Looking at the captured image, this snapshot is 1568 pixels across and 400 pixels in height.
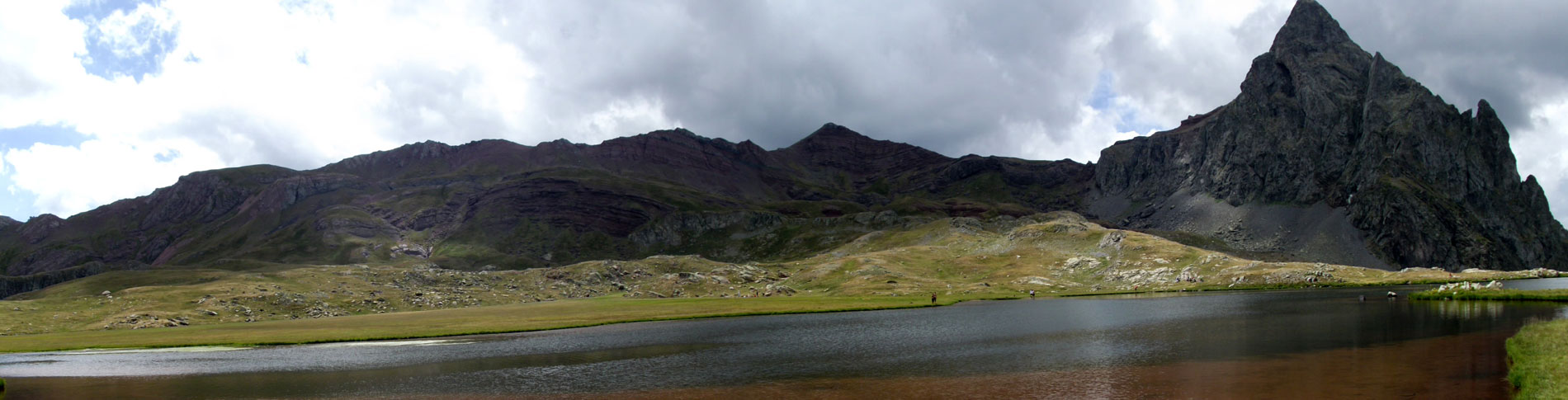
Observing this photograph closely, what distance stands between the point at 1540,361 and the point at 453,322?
117205mm

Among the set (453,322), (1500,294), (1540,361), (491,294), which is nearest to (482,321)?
(453,322)

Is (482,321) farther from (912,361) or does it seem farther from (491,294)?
(912,361)

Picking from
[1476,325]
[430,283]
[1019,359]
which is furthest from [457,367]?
[430,283]

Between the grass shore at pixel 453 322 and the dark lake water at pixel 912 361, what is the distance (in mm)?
9591

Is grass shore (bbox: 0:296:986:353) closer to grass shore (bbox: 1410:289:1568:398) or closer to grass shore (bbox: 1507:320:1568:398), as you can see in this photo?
grass shore (bbox: 1410:289:1568:398)

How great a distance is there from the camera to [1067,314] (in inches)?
3725

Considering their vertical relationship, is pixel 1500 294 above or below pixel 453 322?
above

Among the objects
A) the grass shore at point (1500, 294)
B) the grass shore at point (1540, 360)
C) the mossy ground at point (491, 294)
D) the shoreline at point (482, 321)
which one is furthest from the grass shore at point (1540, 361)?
the mossy ground at point (491, 294)

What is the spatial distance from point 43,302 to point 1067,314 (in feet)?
661

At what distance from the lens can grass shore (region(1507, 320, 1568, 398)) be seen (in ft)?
102

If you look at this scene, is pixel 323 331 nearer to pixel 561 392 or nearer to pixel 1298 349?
pixel 561 392

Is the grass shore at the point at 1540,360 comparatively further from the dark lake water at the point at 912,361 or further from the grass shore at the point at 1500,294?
the grass shore at the point at 1500,294

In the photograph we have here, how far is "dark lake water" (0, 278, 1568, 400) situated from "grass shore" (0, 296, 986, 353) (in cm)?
959

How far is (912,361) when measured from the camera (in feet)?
176
